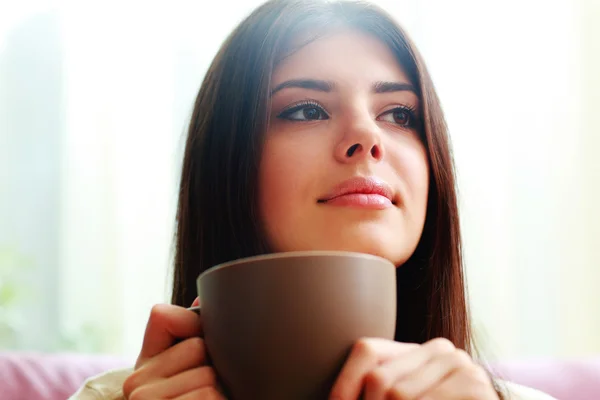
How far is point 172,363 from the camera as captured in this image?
2.11ft

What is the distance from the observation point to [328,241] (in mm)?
790

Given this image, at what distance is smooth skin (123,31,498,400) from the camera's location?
2.10 ft

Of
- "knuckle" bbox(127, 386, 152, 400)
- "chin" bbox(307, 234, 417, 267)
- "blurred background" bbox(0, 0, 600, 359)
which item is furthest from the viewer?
"blurred background" bbox(0, 0, 600, 359)

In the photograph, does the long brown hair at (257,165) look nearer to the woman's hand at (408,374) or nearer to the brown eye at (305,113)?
the brown eye at (305,113)

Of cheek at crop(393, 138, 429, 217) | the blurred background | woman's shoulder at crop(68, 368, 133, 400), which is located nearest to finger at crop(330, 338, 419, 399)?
cheek at crop(393, 138, 429, 217)

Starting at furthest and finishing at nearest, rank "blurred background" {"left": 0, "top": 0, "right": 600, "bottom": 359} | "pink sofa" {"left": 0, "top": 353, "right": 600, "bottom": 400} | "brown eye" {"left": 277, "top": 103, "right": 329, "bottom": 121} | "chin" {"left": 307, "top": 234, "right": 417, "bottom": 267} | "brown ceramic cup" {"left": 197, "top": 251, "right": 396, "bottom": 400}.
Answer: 1. "blurred background" {"left": 0, "top": 0, "right": 600, "bottom": 359}
2. "pink sofa" {"left": 0, "top": 353, "right": 600, "bottom": 400}
3. "brown eye" {"left": 277, "top": 103, "right": 329, "bottom": 121}
4. "chin" {"left": 307, "top": 234, "right": 417, "bottom": 267}
5. "brown ceramic cup" {"left": 197, "top": 251, "right": 396, "bottom": 400}

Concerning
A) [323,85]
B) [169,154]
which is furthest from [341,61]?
[169,154]

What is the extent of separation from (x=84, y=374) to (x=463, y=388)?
80 cm

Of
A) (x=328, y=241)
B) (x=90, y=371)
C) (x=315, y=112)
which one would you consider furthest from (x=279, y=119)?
(x=90, y=371)

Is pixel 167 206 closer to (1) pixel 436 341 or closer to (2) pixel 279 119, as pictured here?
(2) pixel 279 119

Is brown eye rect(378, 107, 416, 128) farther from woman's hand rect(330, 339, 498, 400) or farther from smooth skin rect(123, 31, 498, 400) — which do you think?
woman's hand rect(330, 339, 498, 400)

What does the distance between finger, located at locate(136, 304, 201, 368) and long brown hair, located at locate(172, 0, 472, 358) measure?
0.76ft

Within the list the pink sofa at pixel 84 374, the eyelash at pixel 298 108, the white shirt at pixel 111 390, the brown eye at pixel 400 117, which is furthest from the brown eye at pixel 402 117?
the pink sofa at pixel 84 374

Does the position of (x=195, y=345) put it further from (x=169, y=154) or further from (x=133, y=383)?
(x=169, y=154)
